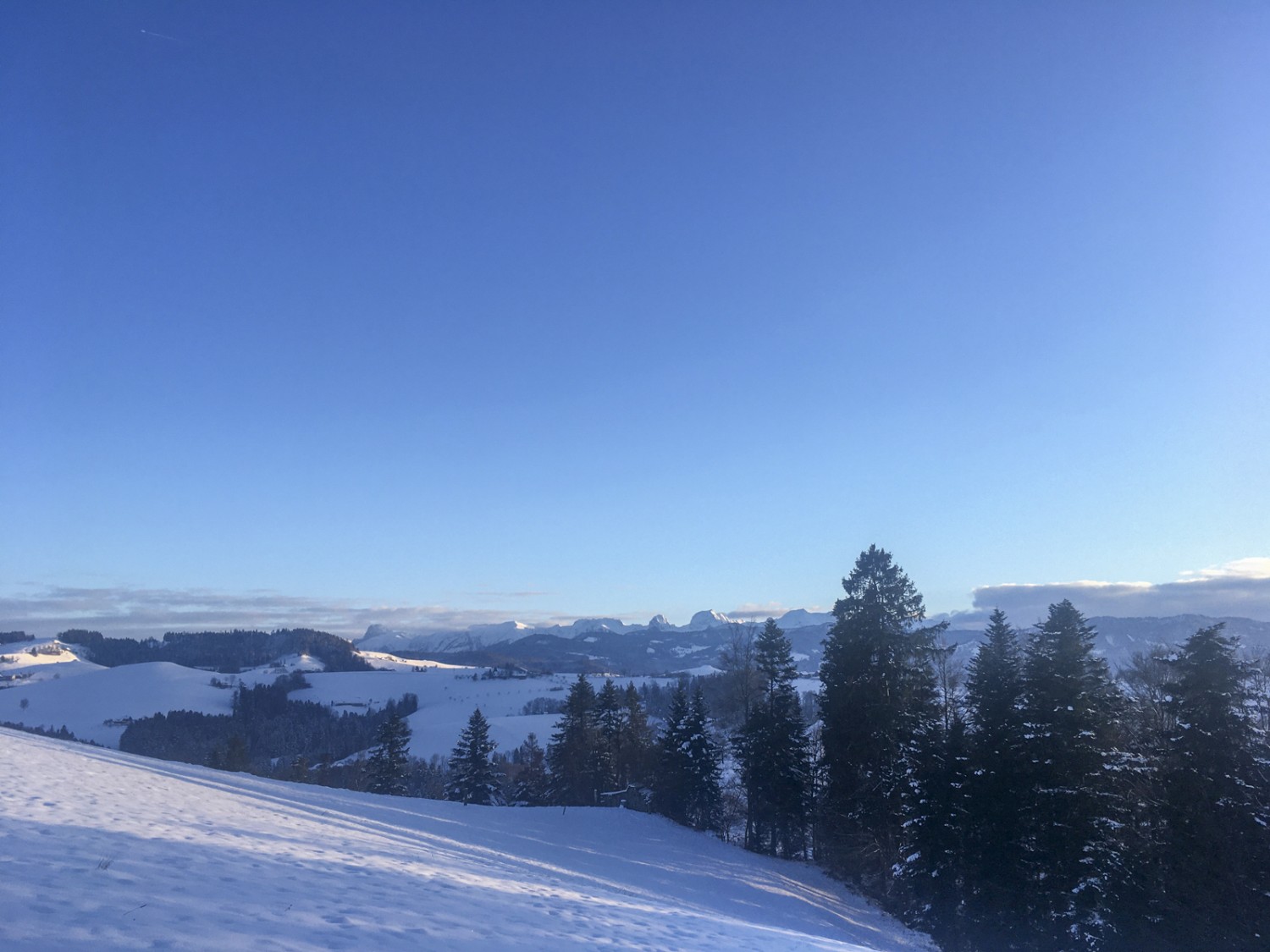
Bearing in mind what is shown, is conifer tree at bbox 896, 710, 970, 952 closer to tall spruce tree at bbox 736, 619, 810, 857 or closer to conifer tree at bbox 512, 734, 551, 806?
tall spruce tree at bbox 736, 619, 810, 857

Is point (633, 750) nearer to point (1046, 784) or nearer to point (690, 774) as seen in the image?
point (690, 774)

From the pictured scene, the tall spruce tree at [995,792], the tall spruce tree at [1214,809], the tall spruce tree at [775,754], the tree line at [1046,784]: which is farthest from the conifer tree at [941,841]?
the tall spruce tree at [775,754]

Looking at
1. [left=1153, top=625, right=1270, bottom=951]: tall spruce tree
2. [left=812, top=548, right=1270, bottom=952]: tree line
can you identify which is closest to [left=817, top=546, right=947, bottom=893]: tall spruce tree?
[left=812, top=548, right=1270, bottom=952]: tree line

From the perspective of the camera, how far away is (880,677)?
3067 cm

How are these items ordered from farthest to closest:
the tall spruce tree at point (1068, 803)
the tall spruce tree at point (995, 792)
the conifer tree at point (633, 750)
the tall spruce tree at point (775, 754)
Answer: the conifer tree at point (633, 750) < the tall spruce tree at point (775, 754) < the tall spruce tree at point (995, 792) < the tall spruce tree at point (1068, 803)

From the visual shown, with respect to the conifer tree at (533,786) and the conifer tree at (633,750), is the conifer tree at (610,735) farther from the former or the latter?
the conifer tree at (533,786)

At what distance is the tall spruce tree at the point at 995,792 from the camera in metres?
22.4

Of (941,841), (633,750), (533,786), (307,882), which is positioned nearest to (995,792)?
(941,841)

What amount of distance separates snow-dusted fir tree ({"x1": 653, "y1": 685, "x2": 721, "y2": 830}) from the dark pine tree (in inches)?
273

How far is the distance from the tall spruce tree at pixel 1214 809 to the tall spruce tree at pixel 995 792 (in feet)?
14.3

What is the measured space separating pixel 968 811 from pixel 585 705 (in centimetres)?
3409

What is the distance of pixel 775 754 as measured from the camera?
3778cm

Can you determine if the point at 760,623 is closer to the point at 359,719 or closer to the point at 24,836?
the point at 24,836

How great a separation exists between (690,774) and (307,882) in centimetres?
3624
